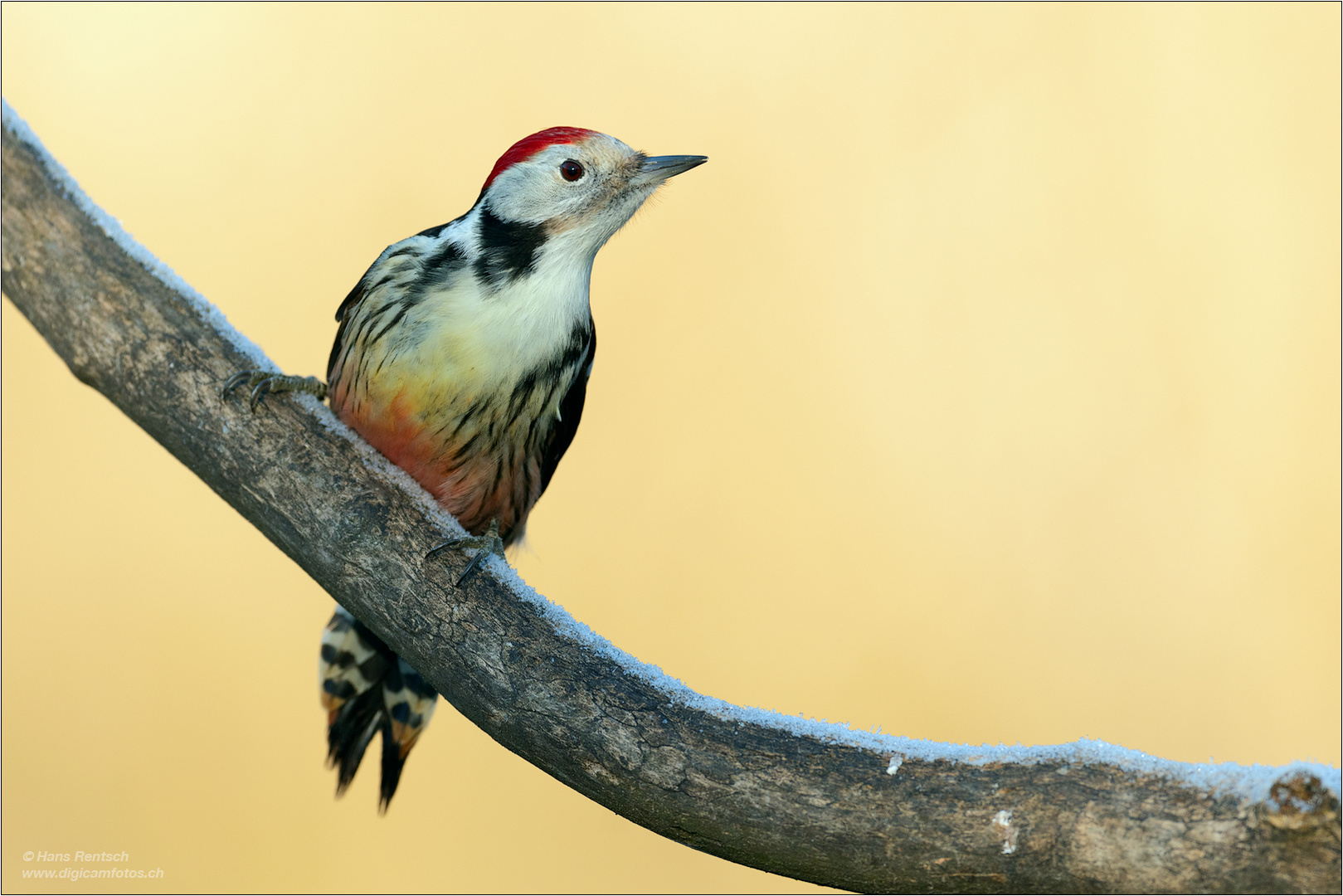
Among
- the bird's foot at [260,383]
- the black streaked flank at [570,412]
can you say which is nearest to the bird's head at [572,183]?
the black streaked flank at [570,412]

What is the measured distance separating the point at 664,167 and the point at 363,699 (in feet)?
4.10

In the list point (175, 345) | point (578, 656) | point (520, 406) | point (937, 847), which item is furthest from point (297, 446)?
point (937, 847)

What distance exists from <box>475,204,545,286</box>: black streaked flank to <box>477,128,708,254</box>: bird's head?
0.04 ft

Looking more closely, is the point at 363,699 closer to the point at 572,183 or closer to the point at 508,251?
the point at 508,251

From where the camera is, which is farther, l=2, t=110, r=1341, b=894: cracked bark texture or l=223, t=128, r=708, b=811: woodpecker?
l=223, t=128, r=708, b=811: woodpecker

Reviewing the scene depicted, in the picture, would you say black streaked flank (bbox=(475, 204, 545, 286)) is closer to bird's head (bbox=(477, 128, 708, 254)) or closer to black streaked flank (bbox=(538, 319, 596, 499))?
bird's head (bbox=(477, 128, 708, 254))

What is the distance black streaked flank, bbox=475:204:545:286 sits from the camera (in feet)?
5.32

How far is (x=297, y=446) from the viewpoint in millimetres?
A: 1541

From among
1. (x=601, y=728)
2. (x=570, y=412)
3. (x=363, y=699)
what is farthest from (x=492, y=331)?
(x=363, y=699)

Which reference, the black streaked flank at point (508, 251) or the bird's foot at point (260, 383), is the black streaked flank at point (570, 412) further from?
the bird's foot at point (260, 383)

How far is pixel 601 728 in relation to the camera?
4.08ft

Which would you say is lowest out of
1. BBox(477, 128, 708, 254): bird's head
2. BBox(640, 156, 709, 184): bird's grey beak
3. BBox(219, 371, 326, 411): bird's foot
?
BBox(219, 371, 326, 411): bird's foot

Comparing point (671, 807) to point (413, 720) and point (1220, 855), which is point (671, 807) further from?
point (413, 720)

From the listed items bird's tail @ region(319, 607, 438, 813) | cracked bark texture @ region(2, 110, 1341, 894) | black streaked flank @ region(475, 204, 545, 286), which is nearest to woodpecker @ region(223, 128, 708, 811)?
black streaked flank @ region(475, 204, 545, 286)
